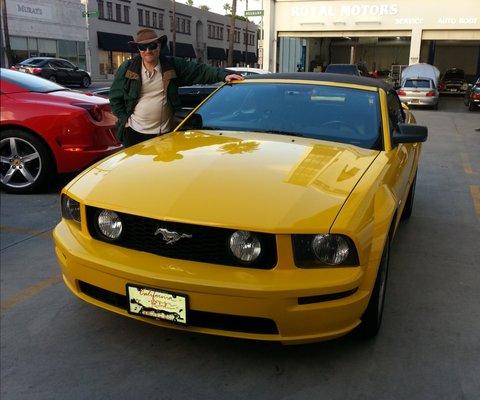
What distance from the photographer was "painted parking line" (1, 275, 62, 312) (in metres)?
3.31

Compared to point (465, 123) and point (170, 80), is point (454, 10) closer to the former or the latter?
point (465, 123)

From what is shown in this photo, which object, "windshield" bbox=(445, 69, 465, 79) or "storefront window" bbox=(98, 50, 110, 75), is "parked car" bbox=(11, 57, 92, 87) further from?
"windshield" bbox=(445, 69, 465, 79)

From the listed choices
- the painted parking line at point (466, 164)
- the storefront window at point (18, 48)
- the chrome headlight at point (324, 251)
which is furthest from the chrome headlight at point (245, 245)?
the storefront window at point (18, 48)

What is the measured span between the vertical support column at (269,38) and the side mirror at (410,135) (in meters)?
31.0

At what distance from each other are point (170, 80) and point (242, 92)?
30.7 inches

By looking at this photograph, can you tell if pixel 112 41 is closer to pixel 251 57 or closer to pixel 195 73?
pixel 251 57

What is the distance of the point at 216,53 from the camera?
62406 millimetres

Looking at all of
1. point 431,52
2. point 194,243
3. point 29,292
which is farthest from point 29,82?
point 431,52

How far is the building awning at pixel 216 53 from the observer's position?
6072 centimetres

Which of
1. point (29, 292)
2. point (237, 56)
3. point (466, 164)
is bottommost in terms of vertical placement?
point (466, 164)

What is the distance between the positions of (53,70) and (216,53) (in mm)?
38285

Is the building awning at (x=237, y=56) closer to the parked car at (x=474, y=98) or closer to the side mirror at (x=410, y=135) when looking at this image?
the parked car at (x=474, y=98)

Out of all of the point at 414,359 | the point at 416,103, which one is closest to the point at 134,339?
the point at 414,359

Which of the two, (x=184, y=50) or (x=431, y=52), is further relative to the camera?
(x=184, y=50)
